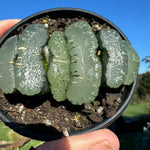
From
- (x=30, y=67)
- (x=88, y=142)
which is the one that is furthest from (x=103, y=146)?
(x=30, y=67)

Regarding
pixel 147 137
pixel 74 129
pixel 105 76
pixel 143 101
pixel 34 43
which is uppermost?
pixel 34 43

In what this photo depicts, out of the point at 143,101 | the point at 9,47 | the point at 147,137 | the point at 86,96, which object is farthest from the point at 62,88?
the point at 143,101

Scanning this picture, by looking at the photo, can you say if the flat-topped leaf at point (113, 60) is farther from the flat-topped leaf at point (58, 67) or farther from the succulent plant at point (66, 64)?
the flat-topped leaf at point (58, 67)

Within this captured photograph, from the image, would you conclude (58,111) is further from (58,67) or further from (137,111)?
(137,111)

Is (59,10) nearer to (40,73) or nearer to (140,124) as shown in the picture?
(40,73)

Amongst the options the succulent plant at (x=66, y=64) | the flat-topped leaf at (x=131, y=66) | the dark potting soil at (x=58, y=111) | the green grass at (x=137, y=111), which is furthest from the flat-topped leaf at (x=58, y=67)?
the green grass at (x=137, y=111)

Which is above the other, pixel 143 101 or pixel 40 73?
pixel 40 73
